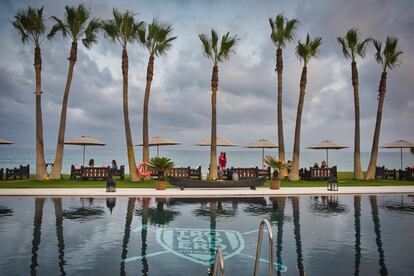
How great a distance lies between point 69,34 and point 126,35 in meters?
4.12

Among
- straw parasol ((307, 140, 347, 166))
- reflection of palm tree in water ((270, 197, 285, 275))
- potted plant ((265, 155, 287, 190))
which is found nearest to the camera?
reflection of palm tree in water ((270, 197, 285, 275))

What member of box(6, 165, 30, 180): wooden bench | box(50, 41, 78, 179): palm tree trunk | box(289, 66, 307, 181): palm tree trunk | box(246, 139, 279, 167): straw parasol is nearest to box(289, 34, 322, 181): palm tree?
box(289, 66, 307, 181): palm tree trunk

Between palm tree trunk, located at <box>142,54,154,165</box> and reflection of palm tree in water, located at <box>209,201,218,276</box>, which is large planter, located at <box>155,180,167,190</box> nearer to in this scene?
reflection of palm tree in water, located at <box>209,201,218,276</box>

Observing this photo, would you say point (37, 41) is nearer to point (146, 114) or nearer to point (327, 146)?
point (146, 114)

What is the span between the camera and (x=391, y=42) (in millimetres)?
28359

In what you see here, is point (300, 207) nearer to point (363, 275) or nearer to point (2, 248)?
point (363, 275)

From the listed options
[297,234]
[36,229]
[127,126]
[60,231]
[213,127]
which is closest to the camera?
[297,234]

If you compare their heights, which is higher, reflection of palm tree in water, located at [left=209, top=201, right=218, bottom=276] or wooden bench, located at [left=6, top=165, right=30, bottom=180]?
wooden bench, located at [left=6, top=165, right=30, bottom=180]

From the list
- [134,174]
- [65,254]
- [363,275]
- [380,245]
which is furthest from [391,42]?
[65,254]

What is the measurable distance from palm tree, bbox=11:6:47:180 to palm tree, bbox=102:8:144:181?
437 cm

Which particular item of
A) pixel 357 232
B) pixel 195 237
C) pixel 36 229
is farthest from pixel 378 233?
pixel 36 229

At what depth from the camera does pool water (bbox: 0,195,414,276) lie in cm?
712

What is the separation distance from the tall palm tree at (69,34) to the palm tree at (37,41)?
0.76 metres

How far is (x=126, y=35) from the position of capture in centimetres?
2600
